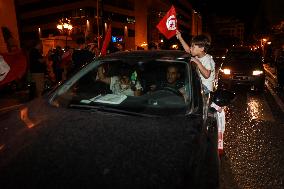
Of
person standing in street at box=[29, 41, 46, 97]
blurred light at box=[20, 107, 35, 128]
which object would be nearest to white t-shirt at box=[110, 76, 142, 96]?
blurred light at box=[20, 107, 35, 128]

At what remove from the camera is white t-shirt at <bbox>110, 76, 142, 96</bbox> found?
3.68 m

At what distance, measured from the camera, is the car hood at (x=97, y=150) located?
185 cm

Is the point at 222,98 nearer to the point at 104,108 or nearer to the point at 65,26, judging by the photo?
Result: the point at 104,108

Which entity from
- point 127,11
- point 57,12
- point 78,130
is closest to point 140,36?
point 127,11

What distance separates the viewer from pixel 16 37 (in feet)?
47.0

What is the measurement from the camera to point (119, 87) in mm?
3863

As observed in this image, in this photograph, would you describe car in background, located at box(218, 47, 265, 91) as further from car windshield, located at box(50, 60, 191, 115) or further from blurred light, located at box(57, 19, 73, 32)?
blurred light, located at box(57, 19, 73, 32)

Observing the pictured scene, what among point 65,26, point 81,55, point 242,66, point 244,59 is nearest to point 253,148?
point 81,55

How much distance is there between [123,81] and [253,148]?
2773 millimetres

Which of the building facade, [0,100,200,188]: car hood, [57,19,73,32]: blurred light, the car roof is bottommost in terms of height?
[0,100,200,188]: car hood

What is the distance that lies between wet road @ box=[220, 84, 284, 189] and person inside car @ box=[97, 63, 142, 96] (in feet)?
5.34

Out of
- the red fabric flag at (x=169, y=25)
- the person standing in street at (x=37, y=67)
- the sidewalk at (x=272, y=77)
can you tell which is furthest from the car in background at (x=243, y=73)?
the red fabric flag at (x=169, y=25)

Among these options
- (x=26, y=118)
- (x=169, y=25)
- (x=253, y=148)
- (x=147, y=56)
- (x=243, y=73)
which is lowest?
(x=253, y=148)

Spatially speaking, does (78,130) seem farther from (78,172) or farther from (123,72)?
(123,72)
